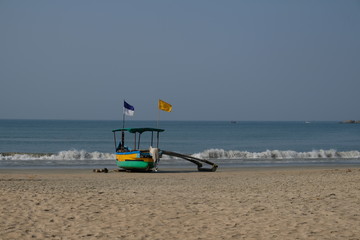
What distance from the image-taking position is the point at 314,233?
8.81 metres

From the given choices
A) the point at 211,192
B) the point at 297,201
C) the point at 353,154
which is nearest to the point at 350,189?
the point at 297,201

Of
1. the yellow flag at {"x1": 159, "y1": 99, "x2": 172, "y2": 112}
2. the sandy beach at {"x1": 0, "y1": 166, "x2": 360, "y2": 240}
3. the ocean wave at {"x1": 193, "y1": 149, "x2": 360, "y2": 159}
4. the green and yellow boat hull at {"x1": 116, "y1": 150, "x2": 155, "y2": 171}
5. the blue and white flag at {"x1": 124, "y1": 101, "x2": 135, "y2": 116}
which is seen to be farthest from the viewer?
the ocean wave at {"x1": 193, "y1": 149, "x2": 360, "y2": 159}

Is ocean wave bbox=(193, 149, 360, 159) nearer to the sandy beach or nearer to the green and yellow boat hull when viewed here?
the green and yellow boat hull

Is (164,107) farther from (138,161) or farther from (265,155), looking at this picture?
(265,155)

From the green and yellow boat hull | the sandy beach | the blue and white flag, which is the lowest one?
the sandy beach

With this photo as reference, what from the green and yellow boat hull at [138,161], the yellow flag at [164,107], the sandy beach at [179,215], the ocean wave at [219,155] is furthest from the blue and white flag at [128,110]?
the sandy beach at [179,215]

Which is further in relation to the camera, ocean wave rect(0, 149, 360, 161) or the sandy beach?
ocean wave rect(0, 149, 360, 161)

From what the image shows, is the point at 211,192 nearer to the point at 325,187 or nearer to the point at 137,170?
the point at 325,187

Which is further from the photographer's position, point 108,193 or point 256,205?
point 108,193

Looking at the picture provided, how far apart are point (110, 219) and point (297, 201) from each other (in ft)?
16.4

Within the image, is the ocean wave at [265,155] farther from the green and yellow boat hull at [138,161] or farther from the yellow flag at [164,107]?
the green and yellow boat hull at [138,161]

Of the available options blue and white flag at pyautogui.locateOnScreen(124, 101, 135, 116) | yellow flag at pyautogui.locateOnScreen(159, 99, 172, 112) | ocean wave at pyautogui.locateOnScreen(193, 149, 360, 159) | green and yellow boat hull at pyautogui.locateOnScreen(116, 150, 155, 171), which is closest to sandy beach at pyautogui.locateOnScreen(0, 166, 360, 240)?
green and yellow boat hull at pyautogui.locateOnScreen(116, 150, 155, 171)

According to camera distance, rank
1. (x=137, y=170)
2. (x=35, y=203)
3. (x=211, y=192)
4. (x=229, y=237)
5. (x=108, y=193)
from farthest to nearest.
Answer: (x=137, y=170)
(x=211, y=192)
(x=108, y=193)
(x=35, y=203)
(x=229, y=237)

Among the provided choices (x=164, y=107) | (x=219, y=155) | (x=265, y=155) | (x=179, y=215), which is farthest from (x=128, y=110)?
(x=265, y=155)
